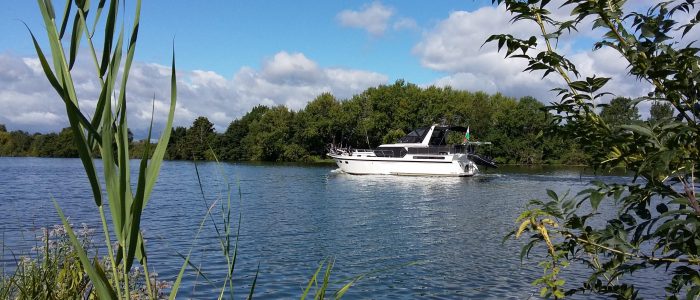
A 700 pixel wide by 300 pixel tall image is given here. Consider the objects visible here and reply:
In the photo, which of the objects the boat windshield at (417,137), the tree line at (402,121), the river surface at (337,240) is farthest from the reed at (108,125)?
the tree line at (402,121)

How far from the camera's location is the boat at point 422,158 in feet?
143

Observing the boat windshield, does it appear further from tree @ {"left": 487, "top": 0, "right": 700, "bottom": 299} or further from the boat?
tree @ {"left": 487, "top": 0, "right": 700, "bottom": 299}

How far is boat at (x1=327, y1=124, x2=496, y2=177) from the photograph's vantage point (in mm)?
43438

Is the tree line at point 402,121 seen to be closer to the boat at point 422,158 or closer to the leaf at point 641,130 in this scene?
the boat at point 422,158

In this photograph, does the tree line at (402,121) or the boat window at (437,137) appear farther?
the tree line at (402,121)

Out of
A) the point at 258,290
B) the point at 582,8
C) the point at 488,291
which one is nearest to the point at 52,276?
the point at 258,290

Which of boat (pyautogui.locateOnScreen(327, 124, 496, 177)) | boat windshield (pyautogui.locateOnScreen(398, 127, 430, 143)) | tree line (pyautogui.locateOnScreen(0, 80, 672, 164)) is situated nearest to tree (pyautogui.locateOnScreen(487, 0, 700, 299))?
boat (pyautogui.locateOnScreen(327, 124, 496, 177))

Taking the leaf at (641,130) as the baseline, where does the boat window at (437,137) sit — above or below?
above

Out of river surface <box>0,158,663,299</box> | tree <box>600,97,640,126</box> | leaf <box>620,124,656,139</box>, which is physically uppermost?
tree <box>600,97,640,126</box>

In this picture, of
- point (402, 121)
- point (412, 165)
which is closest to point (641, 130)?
point (412, 165)

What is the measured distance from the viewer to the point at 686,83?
2.25m

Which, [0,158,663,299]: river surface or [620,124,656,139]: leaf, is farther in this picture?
[0,158,663,299]: river surface

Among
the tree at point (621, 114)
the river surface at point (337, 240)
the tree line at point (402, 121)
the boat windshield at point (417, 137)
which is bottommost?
the river surface at point (337, 240)

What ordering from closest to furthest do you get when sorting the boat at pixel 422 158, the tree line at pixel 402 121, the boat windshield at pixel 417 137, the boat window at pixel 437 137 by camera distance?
the boat at pixel 422 158
the boat windshield at pixel 417 137
the boat window at pixel 437 137
the tree line at pixel 402 121
